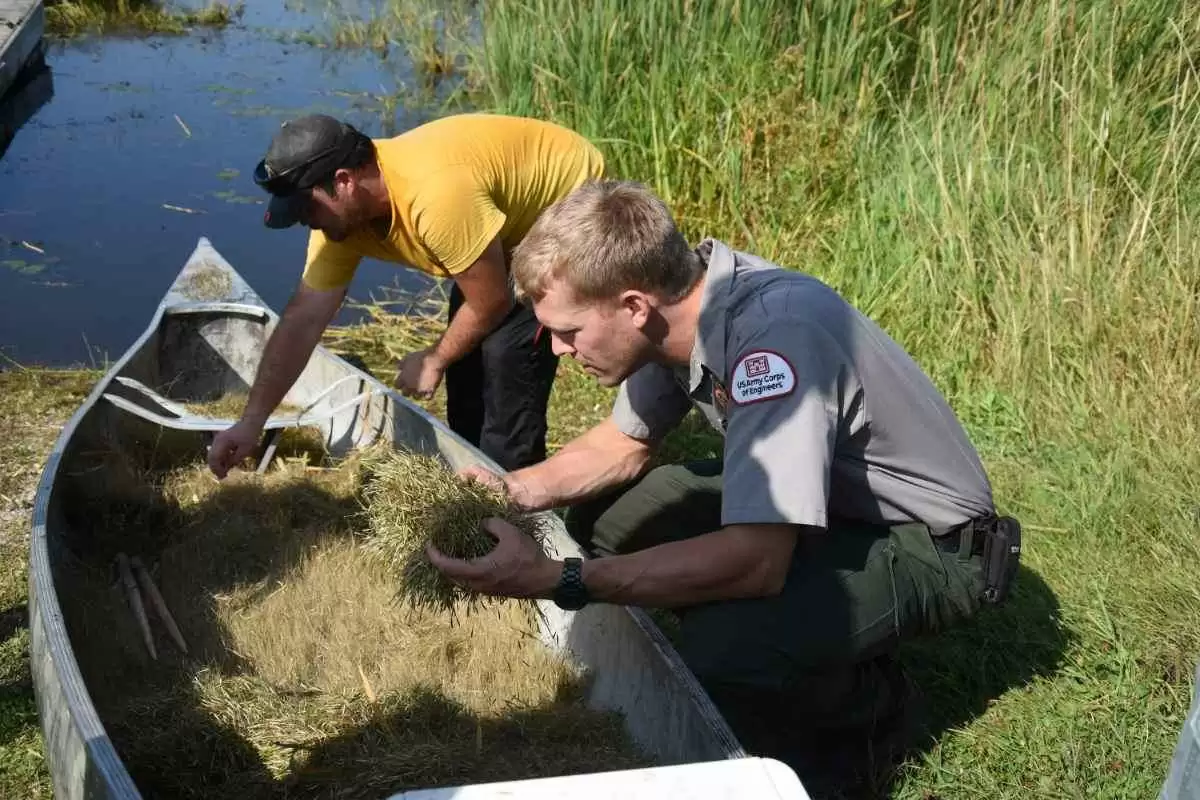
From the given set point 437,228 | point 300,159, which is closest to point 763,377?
point 437,228

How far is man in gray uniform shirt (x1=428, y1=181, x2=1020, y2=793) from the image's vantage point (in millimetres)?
2803

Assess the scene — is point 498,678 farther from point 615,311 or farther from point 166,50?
point 166,50

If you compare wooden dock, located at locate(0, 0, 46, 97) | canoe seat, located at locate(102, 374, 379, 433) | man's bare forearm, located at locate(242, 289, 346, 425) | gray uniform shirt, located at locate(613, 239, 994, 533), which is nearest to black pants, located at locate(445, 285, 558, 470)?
canoe seat, located at locate(102, 374, 379, 433)

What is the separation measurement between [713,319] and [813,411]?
1.26ft

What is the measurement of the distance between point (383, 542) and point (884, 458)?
55.5 inches

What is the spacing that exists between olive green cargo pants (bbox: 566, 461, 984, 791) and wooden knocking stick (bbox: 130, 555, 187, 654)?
6.01 feet

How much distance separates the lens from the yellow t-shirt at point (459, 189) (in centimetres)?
410

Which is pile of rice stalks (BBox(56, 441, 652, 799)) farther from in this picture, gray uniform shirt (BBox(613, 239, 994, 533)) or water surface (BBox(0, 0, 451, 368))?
water surface (BBox(0, 0, 451, 368))

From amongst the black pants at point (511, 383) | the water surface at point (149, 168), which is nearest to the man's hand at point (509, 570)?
the black pants at point (511, 383)

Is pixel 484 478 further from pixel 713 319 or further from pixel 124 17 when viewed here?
pixel 124 17

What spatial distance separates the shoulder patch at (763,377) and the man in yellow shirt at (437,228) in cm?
161

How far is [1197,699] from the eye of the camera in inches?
76.5

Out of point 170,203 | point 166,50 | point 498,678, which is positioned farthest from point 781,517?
point 166,50

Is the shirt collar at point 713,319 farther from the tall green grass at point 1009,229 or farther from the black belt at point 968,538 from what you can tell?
the tall green grass at point 1009,229
